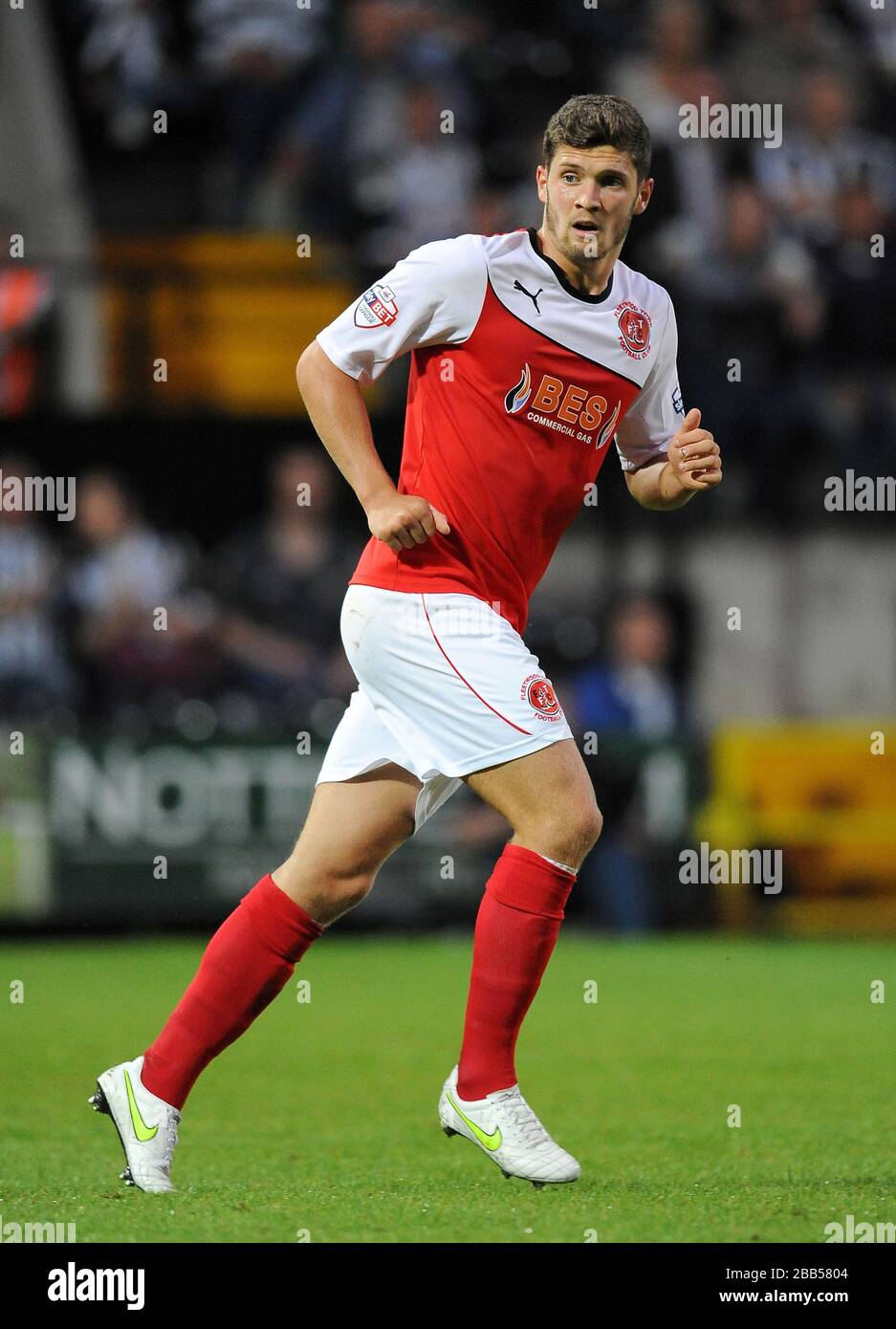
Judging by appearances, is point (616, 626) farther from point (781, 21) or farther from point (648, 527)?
point (781, 21)

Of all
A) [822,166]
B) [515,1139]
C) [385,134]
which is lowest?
[515,1139]

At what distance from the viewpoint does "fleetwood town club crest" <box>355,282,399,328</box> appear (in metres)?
4.56

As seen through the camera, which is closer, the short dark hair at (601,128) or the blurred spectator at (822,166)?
the short dark hair at (601,128)

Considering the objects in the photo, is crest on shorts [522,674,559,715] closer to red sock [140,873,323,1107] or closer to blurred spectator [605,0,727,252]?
red sock [140,873,323,1107]

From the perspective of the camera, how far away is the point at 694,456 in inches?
188

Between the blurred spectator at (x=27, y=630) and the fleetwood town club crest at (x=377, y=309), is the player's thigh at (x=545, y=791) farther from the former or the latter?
the blurred spectator at (x=27, y=630)

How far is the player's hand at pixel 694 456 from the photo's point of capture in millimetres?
4766

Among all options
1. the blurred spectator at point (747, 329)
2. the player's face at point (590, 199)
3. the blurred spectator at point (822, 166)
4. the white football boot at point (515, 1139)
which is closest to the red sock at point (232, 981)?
the white football boot at point (515, 1139)

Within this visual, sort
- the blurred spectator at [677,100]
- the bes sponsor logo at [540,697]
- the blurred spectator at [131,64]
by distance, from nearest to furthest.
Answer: the bes sponsor logo at [540,697] → the blurred spectator at [677,100] → the blurred spectator at [131,64]

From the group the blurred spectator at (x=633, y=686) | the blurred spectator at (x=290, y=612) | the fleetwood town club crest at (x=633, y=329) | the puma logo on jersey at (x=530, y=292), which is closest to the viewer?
the puma logo on jersey at (x=530, y=292)

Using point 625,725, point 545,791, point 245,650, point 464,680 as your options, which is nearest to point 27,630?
point 245,650

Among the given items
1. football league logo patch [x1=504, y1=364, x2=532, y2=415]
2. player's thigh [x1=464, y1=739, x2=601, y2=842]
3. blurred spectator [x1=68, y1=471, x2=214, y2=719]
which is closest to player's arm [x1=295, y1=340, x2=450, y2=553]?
football league logo patch [x1=504, y1=364, x2=532, y2=415]

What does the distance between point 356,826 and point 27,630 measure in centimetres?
734

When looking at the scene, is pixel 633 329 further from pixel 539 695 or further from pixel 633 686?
pixel 633 686
